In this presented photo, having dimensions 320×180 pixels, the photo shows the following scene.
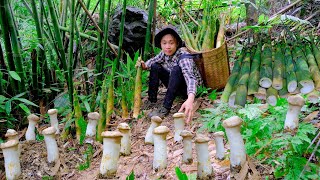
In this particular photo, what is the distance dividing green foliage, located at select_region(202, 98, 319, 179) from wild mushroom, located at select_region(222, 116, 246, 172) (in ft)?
0.22

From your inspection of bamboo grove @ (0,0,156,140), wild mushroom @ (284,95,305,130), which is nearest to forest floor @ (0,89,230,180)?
bamboo grove @ (0,0,156,140)

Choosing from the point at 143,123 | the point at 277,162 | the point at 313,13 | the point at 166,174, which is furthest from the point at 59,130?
the point at 313,13

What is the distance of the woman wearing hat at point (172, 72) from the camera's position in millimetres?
3312

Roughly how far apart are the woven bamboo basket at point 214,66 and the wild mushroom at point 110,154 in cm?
158

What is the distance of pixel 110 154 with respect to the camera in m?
2.21

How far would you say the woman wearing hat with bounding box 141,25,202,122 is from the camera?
331 cm

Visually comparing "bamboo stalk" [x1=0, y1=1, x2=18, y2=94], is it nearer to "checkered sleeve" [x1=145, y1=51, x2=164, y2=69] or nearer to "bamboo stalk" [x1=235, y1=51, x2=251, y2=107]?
"checkered sleeve" [x1=145, y1=51, x2=164, y2=69]

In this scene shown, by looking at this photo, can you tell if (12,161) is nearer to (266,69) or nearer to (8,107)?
(8,107)

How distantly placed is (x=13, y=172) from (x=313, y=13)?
13.6ft

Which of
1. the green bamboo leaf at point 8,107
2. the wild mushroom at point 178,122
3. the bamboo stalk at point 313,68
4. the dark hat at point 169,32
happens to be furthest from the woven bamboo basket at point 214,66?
the green bamboo leaf at point 8,107

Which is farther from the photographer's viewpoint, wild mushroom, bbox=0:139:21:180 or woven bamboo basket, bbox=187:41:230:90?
woven bamboo basket, bbox=187:41:230:90

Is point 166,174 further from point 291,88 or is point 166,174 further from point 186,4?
point 186,4

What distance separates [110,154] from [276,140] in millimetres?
1022

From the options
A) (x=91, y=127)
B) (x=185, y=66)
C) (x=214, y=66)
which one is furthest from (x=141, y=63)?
(x=91, y=127)
